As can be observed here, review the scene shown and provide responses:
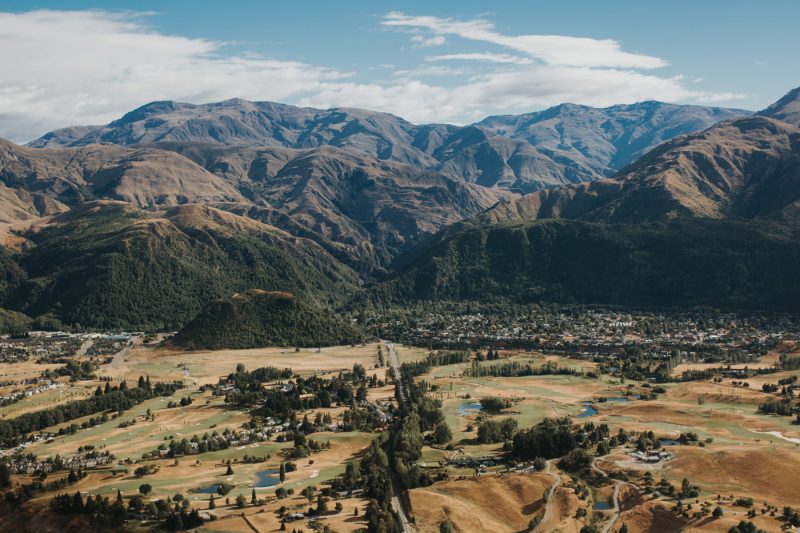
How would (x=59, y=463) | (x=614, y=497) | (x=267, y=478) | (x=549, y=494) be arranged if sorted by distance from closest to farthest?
1. (x=614, y=497)
2. (x=549, y=494)
3. (x=267, y=478)
4. (x=59, y=463)

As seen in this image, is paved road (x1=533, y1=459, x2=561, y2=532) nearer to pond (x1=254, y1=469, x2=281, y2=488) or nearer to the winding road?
the winding road

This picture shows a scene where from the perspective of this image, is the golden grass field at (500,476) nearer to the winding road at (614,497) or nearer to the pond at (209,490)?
the winding road at (614,497)

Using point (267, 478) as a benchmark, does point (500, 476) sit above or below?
above

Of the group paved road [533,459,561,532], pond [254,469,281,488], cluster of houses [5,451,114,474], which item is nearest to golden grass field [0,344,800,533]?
paved road [533,459,561,532]

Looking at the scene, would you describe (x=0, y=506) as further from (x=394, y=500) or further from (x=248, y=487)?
(x=394, y=500)

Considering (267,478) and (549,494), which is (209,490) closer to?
(267,478)

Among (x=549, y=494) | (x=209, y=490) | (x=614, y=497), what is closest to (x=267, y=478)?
(x=209, y=490)

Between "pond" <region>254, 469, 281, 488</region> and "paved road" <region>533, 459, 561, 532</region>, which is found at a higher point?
"pond" <region>254, 469, 281, 488</region>

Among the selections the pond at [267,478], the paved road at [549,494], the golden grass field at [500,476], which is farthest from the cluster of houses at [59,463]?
the paved road at [549,494]

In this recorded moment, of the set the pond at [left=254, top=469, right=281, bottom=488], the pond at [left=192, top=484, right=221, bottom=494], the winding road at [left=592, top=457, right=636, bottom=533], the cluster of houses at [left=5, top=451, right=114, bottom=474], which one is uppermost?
the cluster of houses at [left=5, top=451, right=114, bottom=474]
